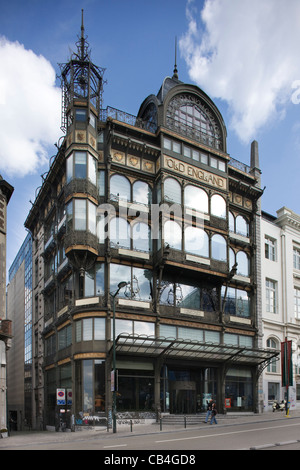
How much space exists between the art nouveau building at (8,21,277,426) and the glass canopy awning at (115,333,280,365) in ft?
0.34

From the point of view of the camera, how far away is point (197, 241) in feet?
128

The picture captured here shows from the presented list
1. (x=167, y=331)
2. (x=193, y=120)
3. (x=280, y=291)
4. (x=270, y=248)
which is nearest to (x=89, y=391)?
(x=167, y=331)

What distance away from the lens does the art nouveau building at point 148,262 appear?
3428 cm

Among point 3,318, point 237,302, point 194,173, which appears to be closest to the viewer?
point 3,318

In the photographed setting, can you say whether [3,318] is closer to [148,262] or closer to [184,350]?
[148,262]

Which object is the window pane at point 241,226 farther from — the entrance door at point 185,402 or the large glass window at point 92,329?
the large glass window at point 92,329

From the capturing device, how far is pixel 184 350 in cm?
3550

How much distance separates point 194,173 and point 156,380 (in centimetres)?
1614

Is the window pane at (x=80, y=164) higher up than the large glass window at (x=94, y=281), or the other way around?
the window pane at (x=80, y=164)

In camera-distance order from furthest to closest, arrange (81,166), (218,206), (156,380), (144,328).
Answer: (218,206)
(144,328)
(81,166)
(156,380)

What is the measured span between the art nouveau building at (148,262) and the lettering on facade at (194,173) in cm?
10

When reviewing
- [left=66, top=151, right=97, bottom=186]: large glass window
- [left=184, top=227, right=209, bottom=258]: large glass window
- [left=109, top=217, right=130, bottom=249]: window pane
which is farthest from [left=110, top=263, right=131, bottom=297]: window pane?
[left=66, top=151, right=97, bottom=186]: large glass window

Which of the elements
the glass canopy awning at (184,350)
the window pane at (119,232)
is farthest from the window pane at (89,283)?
the glass canopy awning at (184,350)

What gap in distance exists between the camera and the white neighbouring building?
45500 mm
